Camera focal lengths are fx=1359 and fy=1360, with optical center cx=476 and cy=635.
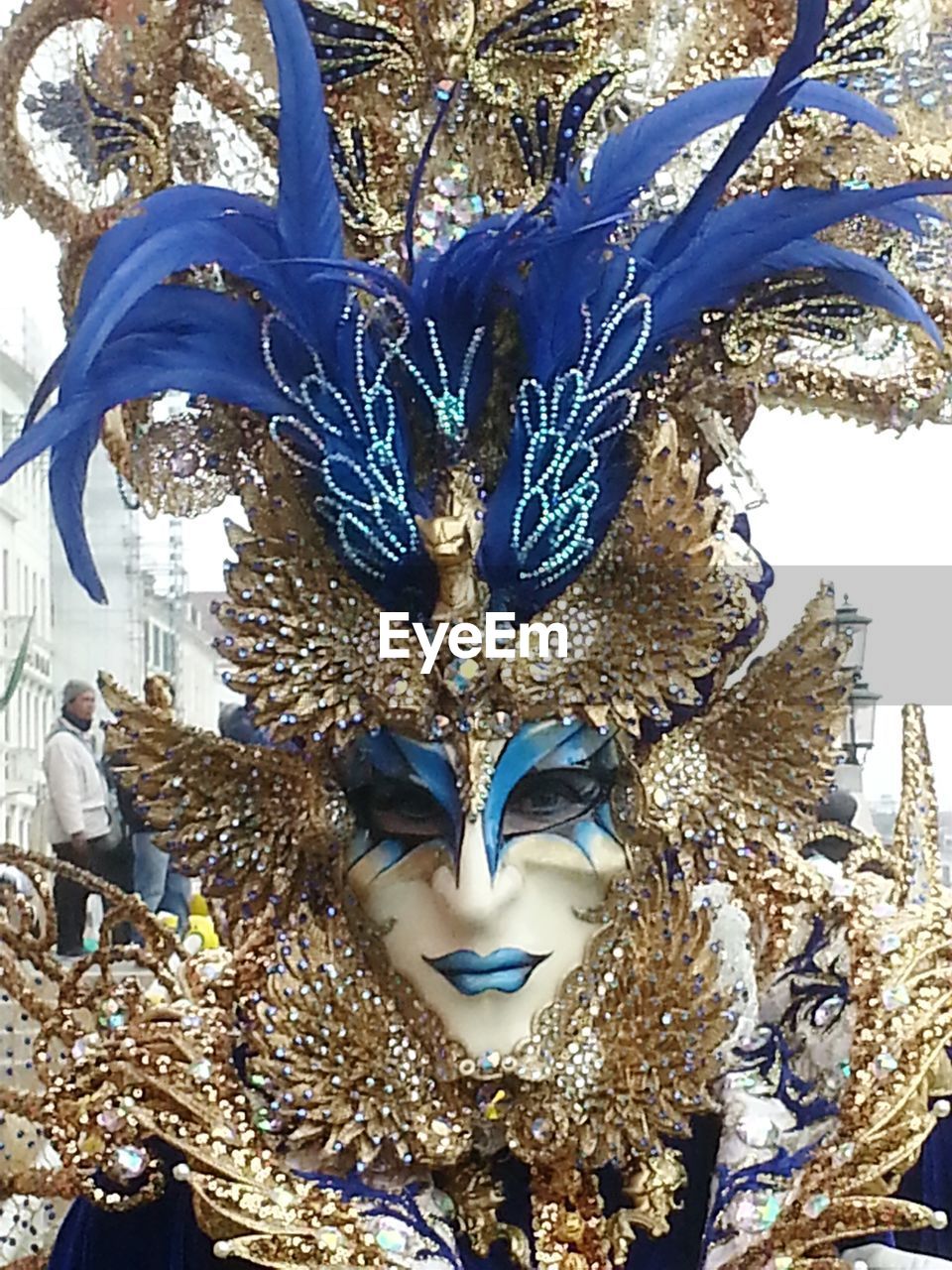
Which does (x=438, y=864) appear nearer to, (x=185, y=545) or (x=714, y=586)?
(x=714, y=586)

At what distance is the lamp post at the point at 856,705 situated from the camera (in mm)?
883

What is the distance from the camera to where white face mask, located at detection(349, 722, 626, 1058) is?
757 millimetres

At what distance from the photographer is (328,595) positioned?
807 millimetres

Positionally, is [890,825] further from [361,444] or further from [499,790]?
[361,444]

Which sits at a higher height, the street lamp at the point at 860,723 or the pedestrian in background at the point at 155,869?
the street lamp at the point at 860,723

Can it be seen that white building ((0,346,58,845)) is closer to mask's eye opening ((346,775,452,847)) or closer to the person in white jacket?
the person in white jacket

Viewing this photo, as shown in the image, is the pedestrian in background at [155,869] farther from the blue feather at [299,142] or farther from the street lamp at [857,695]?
the street lamp at [857,695]

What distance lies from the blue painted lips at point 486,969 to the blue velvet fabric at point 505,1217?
0.49 feet

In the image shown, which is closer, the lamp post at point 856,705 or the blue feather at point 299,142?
the blue feather at point 299,142

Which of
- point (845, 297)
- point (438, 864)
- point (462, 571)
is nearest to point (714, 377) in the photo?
point (845, 297)

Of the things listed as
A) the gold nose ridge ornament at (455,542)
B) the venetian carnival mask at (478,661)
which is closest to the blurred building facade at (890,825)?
the venetian carnival mask at (478,661)

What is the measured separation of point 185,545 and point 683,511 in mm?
385

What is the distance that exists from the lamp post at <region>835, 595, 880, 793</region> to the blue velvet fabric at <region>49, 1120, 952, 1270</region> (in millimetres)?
241

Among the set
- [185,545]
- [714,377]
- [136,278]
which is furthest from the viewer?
[185,545]
